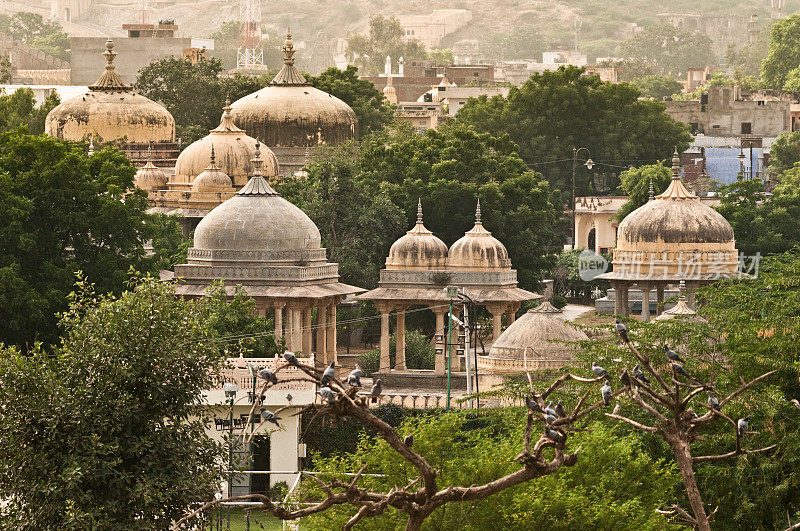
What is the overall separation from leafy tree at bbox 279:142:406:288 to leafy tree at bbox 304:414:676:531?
2447 cm

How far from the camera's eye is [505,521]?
30266 millimetres

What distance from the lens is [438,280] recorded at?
178 ft

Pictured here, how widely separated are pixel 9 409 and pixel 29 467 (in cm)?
90

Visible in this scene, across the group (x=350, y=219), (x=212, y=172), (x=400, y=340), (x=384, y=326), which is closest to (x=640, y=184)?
(x=212, y=172)

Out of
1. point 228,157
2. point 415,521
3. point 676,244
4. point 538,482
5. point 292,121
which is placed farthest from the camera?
point 292,121

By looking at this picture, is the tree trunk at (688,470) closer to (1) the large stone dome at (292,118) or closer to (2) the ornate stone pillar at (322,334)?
(2) the ornate stone pillar at (322,334)

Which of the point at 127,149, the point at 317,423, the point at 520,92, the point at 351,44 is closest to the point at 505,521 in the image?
the point at 317,423

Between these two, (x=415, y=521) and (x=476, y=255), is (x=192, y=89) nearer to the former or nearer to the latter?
(x=476, y=255)

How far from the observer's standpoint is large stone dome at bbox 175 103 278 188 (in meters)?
67.9

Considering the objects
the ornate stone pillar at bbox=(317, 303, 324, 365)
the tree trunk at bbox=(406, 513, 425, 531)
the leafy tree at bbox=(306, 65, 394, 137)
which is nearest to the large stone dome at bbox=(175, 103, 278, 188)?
the ornate stone pillar at bbox=(317, 303, 324, 365)

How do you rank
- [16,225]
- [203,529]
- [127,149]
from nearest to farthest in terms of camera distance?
[203,529]
[16,225]
[127,149]

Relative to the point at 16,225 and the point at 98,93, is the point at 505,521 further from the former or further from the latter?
the point at 98,93

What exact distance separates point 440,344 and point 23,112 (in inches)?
1524

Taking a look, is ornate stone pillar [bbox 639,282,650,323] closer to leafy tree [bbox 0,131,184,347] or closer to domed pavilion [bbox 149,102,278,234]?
domed pavilion [bbox 149,102,278,234]
